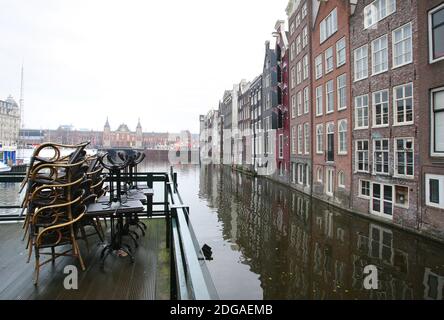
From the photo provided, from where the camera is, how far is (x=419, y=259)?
1095cm

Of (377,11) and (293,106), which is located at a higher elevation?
(377,11)

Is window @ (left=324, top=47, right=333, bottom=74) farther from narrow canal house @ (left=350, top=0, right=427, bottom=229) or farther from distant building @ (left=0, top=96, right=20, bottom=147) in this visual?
distant building @ (left=0, top=96, right=20, bottom=147)

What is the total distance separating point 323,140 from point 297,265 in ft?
46.7

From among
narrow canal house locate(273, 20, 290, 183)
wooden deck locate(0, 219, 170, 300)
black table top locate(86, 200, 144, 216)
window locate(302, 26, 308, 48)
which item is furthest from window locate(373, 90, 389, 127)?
black table top locate(86, 200, 144, 216)

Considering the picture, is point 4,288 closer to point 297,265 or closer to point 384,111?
point 297,265

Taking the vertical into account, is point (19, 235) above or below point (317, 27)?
below

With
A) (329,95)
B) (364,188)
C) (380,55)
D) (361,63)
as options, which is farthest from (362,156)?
(329,95)

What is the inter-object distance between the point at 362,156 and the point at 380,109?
10.1ft

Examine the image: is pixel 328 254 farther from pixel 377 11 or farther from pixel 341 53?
pixel 341 53

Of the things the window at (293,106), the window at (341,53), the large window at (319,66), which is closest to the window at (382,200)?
the window at (341,53)

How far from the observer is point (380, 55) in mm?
16250

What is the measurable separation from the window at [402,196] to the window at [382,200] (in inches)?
15.7
